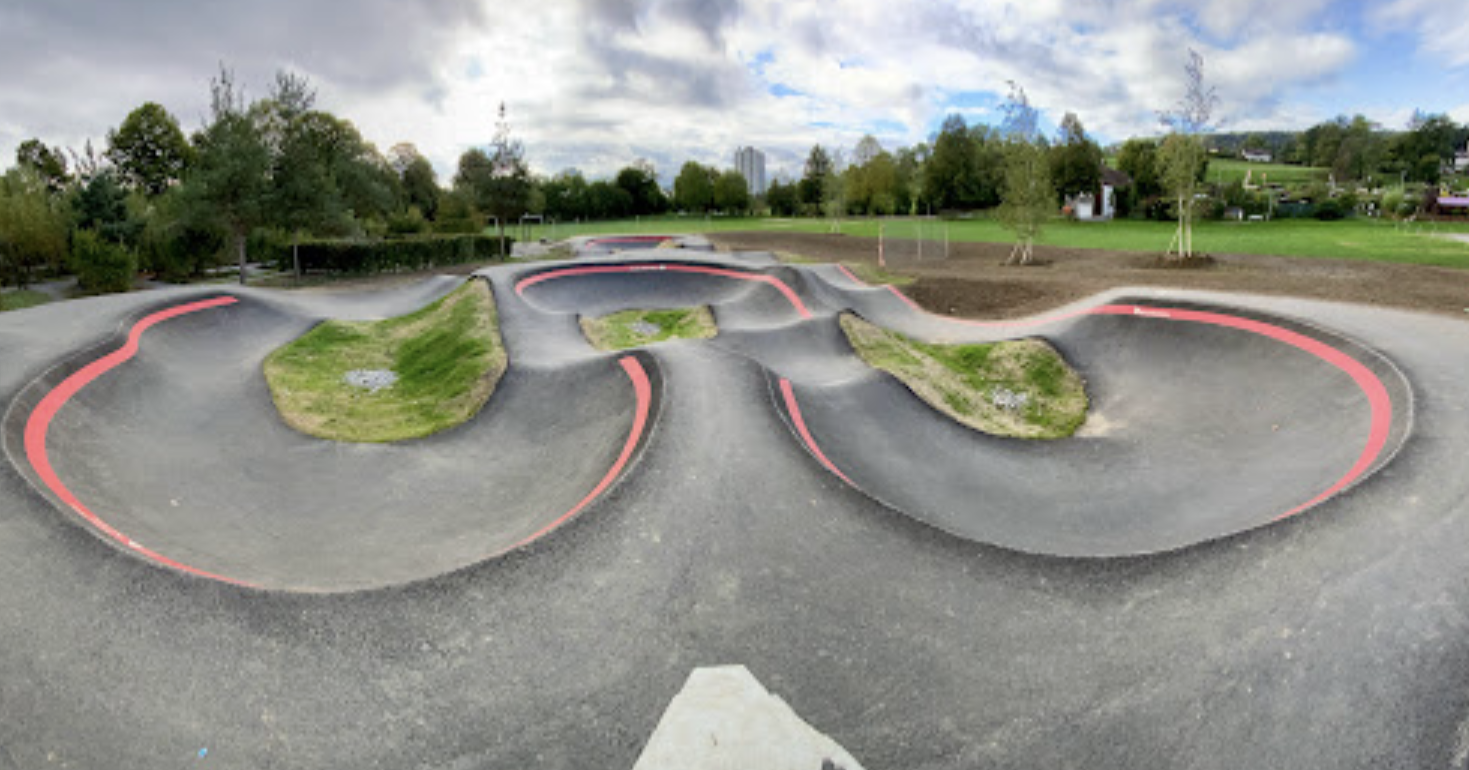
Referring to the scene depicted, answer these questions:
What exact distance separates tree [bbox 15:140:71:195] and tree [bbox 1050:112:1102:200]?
9303cm

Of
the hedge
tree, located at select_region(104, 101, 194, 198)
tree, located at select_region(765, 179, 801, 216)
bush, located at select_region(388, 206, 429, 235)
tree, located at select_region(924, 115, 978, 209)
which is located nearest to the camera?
the hedge

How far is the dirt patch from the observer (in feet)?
71.5

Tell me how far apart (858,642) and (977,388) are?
1233 cm

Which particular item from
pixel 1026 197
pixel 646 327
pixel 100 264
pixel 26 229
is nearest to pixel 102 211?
pixel 26 229

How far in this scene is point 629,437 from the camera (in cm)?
1123

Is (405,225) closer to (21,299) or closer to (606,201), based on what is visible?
(21,299)

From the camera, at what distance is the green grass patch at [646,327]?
21.2 m

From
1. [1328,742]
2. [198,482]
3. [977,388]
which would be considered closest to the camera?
[1328,742]

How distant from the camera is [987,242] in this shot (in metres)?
49.1

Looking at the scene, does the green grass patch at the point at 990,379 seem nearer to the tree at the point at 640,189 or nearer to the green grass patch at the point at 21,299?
the green grass patch at the point at 21,299

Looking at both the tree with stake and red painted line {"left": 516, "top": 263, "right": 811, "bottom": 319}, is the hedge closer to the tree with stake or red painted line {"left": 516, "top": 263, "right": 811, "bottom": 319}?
red painted line {"left": 516, "top": 263, "right": 811, "bottom": 319}

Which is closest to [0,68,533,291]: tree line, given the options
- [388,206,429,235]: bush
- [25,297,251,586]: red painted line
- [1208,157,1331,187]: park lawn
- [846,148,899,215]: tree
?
[388,206,429,235]: bush

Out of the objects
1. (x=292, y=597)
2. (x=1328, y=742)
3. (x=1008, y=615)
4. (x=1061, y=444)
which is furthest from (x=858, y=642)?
(x=1061, y=444)

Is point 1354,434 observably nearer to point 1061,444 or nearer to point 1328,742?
point 1061,444
